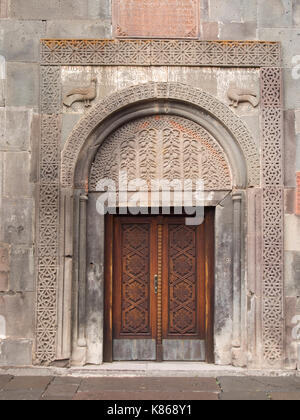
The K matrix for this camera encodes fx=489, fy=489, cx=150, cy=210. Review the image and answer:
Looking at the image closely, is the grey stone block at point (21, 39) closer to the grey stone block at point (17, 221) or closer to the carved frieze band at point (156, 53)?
the carved frieze band at point (156, 53)

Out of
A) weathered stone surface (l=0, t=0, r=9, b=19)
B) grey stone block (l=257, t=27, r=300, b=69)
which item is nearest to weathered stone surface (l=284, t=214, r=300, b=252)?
grey stone block (l=257, t=27, r=300, b=69)

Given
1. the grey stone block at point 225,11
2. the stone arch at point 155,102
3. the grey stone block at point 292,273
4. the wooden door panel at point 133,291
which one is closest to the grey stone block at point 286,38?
the grey stone block at point 225,11

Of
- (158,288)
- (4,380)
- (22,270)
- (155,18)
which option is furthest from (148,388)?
(155,18)

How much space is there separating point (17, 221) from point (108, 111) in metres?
1.70

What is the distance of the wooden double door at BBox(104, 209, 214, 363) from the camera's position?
605 centimetres

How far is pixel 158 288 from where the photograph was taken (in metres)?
6.06

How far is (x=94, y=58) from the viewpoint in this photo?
5.90 metres

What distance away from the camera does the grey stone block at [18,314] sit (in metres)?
5.73

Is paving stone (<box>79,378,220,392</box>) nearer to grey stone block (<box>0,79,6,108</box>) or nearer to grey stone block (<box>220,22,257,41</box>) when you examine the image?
grey stone block (<box>0,79,6,108</box>)

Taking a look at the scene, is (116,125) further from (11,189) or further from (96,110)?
(11,189)

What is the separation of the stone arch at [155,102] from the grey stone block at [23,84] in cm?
67

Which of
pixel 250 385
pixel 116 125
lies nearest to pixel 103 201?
pixel 116 125

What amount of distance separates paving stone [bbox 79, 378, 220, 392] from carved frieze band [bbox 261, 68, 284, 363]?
36.9 inches

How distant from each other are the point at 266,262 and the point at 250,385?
55.3 inches
